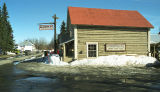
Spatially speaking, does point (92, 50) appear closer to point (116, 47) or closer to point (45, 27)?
point (116, 47)

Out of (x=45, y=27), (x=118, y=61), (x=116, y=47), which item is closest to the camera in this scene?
(x=118, y=61)

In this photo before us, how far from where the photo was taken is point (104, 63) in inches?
608

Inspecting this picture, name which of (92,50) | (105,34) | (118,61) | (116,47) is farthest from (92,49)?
(118,61)

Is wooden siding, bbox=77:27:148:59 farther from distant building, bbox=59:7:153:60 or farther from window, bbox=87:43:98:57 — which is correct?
window, bbox=87:43:98:57

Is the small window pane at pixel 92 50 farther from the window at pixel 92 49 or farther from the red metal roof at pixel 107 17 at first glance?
the red metal roof at pixel 107 17

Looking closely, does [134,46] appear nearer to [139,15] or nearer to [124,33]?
[124,33]

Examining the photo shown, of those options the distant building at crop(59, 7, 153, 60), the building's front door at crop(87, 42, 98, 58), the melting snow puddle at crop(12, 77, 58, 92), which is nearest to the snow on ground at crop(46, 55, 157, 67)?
the building's front door at crop(87, 42, 98, 58)

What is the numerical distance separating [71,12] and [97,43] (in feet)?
15.0

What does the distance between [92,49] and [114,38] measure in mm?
2617

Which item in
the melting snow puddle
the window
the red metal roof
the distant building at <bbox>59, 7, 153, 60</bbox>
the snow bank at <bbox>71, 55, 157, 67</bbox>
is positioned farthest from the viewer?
the red metal roof

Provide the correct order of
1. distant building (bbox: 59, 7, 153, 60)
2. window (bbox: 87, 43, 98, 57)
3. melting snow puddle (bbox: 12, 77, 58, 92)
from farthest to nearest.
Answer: window (bbox: 87, 43, 98, 57) → distant building (bbox: 59, 7, 153, 60) → melting snow puddle (bbox: 12, 77, 58, 92)

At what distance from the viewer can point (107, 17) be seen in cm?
1878

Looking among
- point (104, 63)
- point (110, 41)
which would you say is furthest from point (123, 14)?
point (104, 63)

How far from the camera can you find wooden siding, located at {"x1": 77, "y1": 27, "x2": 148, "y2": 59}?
16734mm
